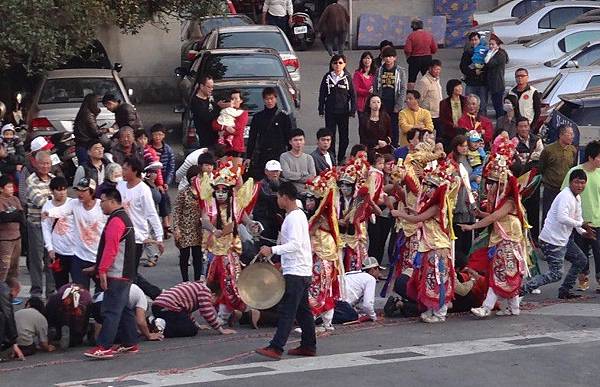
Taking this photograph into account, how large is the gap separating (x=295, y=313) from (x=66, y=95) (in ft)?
35.0

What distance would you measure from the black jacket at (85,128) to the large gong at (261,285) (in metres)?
5.98

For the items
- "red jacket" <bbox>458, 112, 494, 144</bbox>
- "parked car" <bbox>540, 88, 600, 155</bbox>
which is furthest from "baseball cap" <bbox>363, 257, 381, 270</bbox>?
"parked car" <bbox>540, 88, 600, 155</bbox>

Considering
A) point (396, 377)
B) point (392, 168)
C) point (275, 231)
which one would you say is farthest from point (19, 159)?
point (396, 377)

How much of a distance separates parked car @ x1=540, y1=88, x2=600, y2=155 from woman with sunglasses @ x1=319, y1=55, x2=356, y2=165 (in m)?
3.05

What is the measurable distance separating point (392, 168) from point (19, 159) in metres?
4.44

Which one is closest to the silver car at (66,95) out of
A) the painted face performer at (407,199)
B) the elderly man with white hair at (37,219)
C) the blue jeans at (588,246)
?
the elderly man with white hair at (37,219)

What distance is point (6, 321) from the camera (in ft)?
43.0

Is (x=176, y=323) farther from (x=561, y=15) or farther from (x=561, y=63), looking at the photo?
(x=561, y=15)

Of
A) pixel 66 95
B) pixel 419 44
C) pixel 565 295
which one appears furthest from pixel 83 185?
pixel 419 44

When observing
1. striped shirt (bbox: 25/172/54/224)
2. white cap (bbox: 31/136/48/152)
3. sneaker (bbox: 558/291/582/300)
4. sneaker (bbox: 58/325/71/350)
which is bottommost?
sneaker (bbox: 58/325/71/350)

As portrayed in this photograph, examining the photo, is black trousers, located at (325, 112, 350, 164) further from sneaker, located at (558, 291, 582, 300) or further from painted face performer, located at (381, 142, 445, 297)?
sneaker, located at (558, 291, 582, 300)

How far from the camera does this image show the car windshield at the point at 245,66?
76.6 ft

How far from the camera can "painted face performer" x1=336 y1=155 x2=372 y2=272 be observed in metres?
15.2

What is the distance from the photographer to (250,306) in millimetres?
13578
